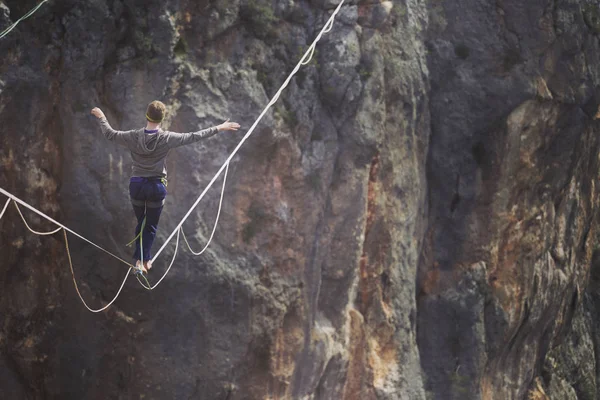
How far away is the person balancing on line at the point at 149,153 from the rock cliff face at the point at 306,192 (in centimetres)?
305

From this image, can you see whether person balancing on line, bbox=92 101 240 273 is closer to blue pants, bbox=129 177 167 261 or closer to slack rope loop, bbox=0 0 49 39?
blue pants, bbox=129 177 167 261

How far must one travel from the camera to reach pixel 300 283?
19.9 meters

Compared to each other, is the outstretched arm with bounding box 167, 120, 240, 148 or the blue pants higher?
the outstretched arm with bounding box 167, 120, 240, 148

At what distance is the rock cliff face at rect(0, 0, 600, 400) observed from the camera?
1773 centimetres

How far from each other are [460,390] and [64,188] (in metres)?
10.6

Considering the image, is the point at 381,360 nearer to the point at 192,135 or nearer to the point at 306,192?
the point at 306,192

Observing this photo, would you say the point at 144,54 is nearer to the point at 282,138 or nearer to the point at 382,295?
the point at 282,138

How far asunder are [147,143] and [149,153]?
158mm

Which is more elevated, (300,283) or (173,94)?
(173,94)

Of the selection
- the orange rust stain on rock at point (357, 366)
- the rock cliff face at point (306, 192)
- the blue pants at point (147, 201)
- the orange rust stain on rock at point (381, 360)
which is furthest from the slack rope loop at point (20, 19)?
the orange rust stain on rock at point (381, 360)

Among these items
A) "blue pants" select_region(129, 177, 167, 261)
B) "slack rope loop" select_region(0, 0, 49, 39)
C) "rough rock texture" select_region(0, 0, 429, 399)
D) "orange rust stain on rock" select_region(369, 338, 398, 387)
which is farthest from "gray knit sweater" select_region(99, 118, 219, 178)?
"orange rust stain on rock" select_region(369, 338, 398, 387)

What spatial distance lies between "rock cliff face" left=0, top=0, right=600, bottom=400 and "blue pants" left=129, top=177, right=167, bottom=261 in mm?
2882

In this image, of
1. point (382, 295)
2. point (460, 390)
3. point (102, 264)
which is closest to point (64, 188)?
point (102, 264)

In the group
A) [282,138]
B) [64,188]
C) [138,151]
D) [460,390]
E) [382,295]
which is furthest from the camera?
[460,390]
